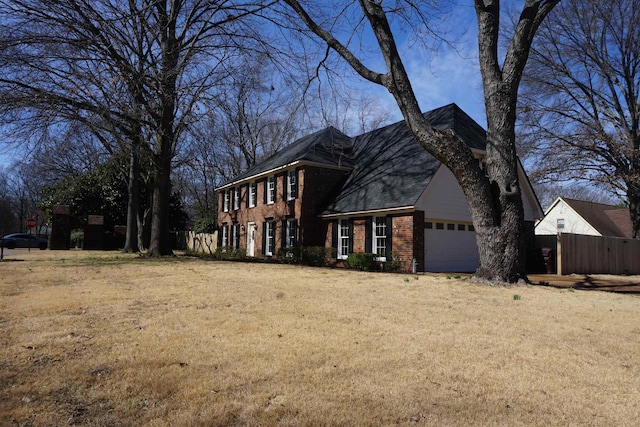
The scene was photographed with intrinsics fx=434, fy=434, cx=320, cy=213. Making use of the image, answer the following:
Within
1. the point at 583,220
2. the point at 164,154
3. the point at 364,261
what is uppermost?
the point at 164,154

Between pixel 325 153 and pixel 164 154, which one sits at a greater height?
pixel 325 153

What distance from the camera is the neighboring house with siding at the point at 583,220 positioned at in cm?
3591

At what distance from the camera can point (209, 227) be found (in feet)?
119

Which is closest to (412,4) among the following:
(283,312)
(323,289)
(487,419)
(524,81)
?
(323,289)

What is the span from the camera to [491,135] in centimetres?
1206

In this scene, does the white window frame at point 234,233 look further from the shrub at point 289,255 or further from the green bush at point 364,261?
the green bush at point 364,261

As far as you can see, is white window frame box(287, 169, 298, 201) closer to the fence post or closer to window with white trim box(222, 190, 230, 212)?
window with white trim box(222, 190, 230, 212)

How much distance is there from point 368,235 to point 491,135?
7.54 m

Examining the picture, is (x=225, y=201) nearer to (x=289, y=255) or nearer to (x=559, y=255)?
(x=289, y=255)

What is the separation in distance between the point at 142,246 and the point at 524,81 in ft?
90.2

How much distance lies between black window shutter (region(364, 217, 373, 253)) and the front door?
986 cm

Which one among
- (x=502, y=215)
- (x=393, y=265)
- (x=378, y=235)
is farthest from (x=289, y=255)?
(x=502, y=215)

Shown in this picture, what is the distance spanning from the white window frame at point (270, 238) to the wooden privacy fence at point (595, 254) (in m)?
13.4

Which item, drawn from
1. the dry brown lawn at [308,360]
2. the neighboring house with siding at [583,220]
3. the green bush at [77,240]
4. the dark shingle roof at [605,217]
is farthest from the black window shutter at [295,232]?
the dark shingle roof at [605,217]
